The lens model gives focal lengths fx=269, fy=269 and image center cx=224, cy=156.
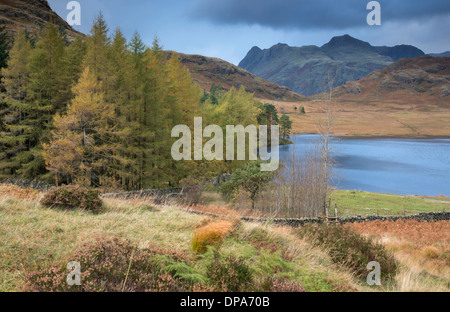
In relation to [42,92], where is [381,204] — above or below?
below

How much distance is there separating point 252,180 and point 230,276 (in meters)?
20.6

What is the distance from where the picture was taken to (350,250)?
23.6 feet

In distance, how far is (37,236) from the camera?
228 inches

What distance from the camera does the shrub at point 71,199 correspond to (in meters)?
8.57

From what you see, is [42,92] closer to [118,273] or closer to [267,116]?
[118,273]

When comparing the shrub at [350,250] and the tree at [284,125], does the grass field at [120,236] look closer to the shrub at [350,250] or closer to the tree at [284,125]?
the shrub at [350,250]

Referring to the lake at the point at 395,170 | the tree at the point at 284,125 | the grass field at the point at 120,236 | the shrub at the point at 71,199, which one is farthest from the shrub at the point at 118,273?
the tree at the point at 284,125

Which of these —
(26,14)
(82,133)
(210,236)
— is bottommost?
(210,236)

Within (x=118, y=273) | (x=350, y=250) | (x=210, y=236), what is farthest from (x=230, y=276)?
(x=350, y=250)

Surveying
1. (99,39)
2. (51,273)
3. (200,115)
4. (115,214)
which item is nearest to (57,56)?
(99,39)

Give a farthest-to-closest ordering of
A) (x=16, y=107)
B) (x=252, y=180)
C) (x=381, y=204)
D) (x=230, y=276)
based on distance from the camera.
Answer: (x=381, y=204) < (x=16, y=107) < (x=252, y=180) < (x=230, y=276)

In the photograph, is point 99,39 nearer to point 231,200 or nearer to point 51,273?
point 231,200

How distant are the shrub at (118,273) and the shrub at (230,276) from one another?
275 millimetres

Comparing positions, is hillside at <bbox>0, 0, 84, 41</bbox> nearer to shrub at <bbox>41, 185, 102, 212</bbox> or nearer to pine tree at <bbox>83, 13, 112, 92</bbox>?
pine tree at <bbox>83, 13, 112, 92</bbox>
